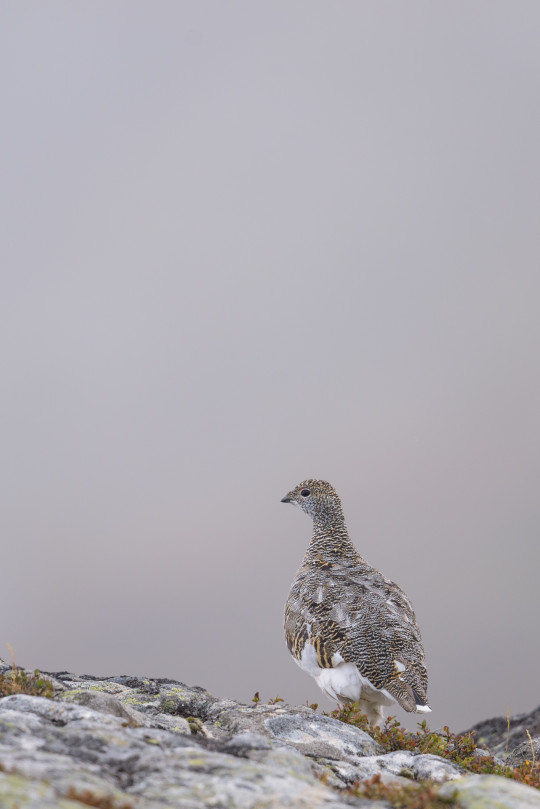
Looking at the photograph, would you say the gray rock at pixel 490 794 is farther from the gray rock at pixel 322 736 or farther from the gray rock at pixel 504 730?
the gray rock at pixel 504 730

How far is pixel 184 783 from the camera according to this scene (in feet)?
11.1

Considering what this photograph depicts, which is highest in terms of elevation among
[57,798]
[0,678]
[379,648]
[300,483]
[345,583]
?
[300,483]

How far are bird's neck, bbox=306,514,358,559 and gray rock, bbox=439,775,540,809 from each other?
795 centimetres

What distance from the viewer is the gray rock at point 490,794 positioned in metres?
3.60

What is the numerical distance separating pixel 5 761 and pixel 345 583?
7.31 meters

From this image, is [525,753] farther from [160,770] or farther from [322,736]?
[160,770]

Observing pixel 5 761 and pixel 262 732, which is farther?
pixel 262 732

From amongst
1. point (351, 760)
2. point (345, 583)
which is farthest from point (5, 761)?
point (345, 583)

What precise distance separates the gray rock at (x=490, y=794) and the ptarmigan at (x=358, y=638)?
459cm

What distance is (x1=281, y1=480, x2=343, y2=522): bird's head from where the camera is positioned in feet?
41.3

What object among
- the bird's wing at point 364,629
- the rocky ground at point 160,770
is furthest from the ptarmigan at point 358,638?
the rocky ground at point 160,770

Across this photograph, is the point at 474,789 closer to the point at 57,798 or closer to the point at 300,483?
the point at 57,798

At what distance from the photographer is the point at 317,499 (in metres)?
12.8

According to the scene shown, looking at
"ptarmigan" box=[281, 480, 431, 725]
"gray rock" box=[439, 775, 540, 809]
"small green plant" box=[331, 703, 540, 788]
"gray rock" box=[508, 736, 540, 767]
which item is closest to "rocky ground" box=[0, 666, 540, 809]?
"gray rock" box=[439, 775, 540, 809]
